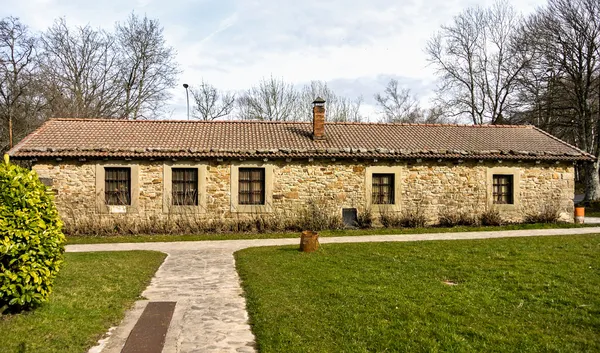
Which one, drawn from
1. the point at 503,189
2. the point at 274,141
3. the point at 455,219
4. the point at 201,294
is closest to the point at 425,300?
the point at 201,294

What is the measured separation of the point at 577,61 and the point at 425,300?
975 inches

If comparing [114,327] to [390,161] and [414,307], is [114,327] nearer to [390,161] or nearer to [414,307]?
[414,307]

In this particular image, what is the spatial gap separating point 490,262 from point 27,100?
92.4 feet

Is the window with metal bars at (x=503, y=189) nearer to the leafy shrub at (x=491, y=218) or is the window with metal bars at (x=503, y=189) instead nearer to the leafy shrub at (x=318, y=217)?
the leafy shrub at (x=491, y=218)

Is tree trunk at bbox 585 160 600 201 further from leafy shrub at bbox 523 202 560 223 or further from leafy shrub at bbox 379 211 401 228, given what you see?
leafy shrub at bbox 379 211 401 228

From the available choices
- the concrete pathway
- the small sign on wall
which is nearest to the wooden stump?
the concrete pathway

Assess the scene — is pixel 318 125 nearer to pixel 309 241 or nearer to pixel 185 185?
pixel 185 185

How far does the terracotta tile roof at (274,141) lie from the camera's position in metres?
15.6

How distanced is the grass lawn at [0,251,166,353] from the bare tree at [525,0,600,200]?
24.8 m

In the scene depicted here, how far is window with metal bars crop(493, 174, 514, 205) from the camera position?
17281mm

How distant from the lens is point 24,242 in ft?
18.2

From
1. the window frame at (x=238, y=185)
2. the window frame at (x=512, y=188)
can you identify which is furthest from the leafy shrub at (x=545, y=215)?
the window frame at (x=238, y=185)

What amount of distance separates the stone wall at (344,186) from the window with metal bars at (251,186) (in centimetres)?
43

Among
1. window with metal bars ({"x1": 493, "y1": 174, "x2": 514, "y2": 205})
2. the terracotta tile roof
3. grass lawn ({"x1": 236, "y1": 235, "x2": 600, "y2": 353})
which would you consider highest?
the terracotta tile roof
